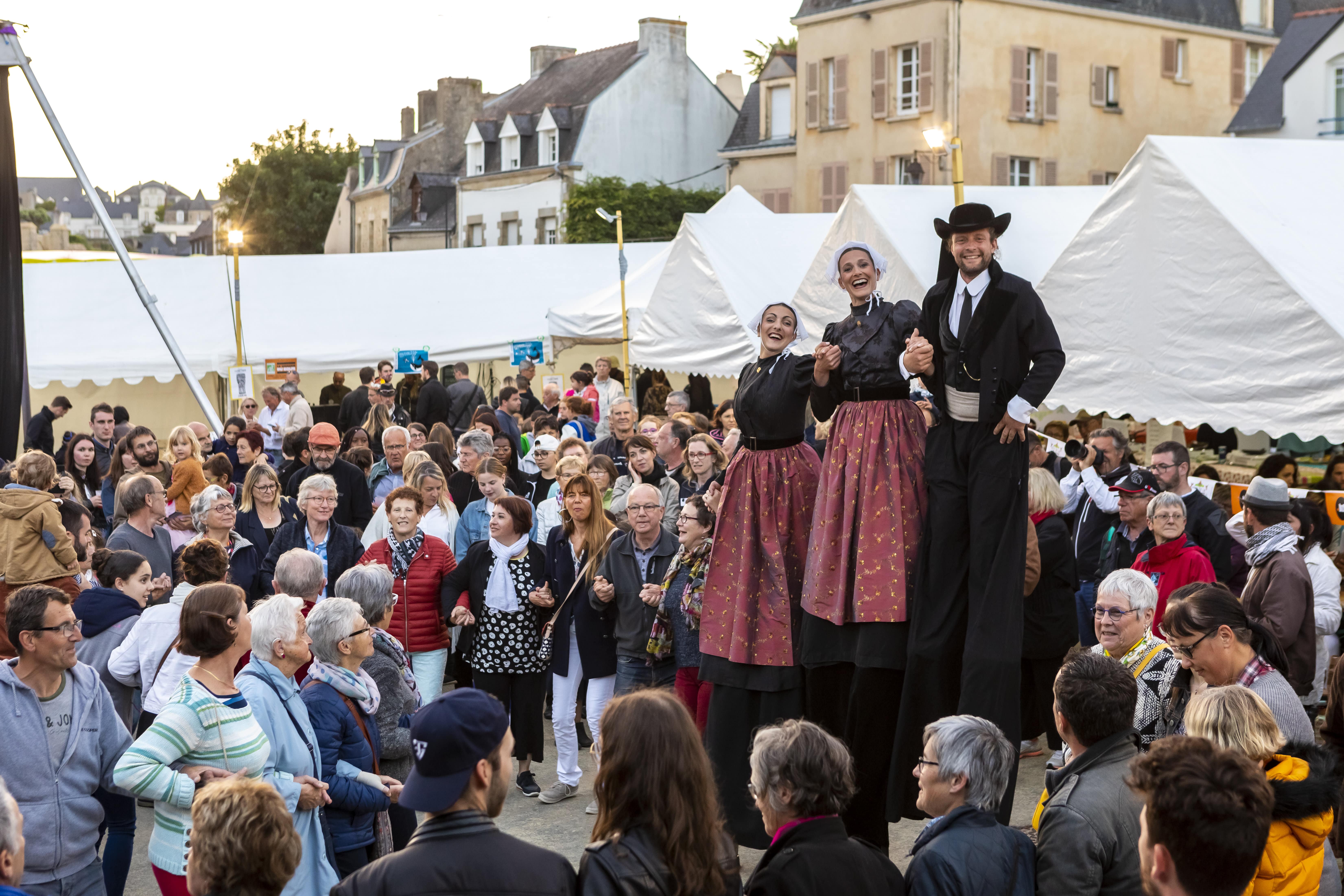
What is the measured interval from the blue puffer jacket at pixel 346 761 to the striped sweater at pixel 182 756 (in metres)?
0.32

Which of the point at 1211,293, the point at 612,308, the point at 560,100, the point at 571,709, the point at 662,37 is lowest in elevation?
the point at 571,709

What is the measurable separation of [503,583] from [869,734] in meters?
2.56

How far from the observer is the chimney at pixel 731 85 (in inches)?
1490

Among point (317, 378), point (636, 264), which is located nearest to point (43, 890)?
point (317, 378)

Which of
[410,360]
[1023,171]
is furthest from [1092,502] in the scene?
[1023,171]

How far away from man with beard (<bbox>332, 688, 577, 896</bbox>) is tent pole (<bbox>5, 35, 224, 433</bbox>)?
10.4 meters

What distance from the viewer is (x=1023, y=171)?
2788cm

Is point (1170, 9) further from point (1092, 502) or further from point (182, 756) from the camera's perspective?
point (182, 756)

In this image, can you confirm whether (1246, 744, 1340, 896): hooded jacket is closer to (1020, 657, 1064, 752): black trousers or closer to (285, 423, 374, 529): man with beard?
(1020, 657, 1064, 752): black trousers

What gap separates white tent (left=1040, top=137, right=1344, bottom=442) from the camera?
781cm

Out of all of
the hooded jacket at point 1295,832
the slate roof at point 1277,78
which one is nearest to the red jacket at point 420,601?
the hooded jacket at point 1295,832

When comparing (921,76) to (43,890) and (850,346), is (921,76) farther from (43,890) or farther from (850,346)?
(43,890)

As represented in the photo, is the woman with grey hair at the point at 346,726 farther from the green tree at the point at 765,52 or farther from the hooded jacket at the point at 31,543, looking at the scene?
the green tree at the point at 765,52

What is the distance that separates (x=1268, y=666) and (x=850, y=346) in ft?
5.27
